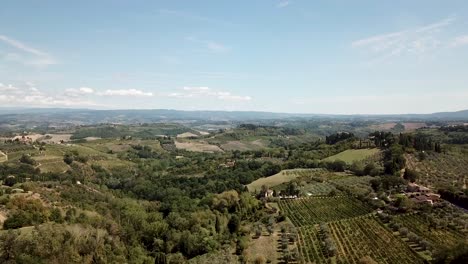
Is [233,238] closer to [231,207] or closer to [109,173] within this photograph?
[231,207]

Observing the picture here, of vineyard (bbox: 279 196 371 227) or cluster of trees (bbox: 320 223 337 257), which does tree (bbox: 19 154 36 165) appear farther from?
cluster of trees (bbox: 320 223 337 257)

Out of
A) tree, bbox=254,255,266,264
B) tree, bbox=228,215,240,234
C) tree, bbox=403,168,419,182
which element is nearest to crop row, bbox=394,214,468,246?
tree, bbox=254,255,266,264

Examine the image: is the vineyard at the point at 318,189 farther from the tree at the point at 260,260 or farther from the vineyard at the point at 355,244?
the tree at the point at 260,260

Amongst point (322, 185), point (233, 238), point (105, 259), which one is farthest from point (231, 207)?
point (105, 259)

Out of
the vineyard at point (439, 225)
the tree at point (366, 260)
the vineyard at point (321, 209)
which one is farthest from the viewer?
the vineyard at point (321, 209)

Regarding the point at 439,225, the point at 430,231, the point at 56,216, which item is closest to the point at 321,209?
the point at 439,225

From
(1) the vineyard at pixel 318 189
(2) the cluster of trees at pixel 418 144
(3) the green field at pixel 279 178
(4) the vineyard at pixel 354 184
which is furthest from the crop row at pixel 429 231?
(2) the cluster of trees at pixel 418 144
